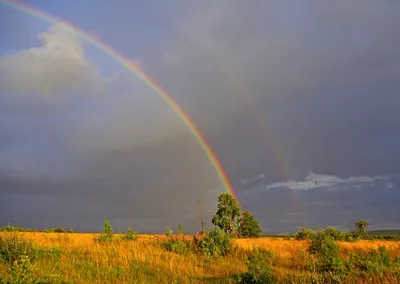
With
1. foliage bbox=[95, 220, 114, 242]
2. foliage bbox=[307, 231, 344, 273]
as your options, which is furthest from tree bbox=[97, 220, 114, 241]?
foliage bbox=[307, 231, 344, 273]

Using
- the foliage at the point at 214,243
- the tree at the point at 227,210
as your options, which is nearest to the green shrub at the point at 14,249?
the foliage at the point at 214,243

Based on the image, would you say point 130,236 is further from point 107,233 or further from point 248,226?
point 248,226

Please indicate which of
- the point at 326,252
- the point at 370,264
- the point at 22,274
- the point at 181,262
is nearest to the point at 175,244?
the point at 181,262

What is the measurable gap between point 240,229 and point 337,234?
23.5 metres

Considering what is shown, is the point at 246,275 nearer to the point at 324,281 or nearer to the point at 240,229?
the point at 324,281

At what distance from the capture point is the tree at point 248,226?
58438 millimetres

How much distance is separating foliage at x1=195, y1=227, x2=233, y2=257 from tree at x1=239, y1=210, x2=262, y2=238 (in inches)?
1552

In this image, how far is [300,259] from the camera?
18375 mm

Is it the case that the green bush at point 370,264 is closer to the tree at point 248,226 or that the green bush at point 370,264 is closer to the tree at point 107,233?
the tree at point 107,233

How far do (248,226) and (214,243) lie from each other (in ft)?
137

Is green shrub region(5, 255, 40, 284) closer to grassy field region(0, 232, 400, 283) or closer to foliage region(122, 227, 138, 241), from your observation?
grassy field region(0, 232, 400, 283)

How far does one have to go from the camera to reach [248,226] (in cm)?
5928

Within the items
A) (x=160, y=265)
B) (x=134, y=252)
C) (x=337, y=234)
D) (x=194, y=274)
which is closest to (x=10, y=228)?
(x=134, y=252)

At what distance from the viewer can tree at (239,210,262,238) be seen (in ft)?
192
